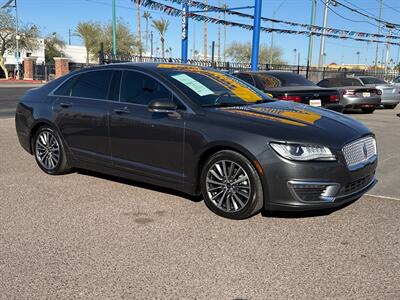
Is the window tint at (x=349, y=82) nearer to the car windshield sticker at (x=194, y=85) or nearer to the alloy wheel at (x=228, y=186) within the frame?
the car windshield sticker at (x=194, y=85)

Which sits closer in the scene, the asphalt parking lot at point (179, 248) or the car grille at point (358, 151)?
the asphalt parking lot at point (179, 248)

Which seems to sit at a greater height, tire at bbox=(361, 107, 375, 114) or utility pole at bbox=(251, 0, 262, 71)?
utility pole at bbox=(251, 0, 262, 71)

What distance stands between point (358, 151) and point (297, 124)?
0.70m

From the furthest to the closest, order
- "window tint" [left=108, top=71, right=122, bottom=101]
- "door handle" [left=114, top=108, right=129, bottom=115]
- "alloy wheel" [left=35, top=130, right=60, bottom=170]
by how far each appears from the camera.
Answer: "alloy wheel" [left=35, top=130, right=60, bottom=170]
"window tint" [left=108, top=71, right=122, bottom=101]
"door handle" [left=114, top=108, right=129, bottom=115]

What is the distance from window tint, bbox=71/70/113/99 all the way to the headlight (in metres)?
2.53

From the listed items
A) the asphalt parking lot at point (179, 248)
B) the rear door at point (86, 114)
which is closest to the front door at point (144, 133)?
the rear door at point (86, 114)

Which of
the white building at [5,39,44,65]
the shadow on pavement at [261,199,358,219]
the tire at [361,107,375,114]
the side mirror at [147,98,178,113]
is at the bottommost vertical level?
the shadow on pavement at [261,199,358,219]

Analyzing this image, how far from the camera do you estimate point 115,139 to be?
5191 mm

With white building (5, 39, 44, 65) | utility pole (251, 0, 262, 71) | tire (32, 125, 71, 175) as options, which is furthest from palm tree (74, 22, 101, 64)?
tire (32, 125, 71, 175)

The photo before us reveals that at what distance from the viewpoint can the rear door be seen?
17.6 ft

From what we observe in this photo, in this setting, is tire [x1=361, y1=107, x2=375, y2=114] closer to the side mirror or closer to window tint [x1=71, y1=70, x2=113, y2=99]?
window tint [x1=71, y1=70, x2=113, y2=99]

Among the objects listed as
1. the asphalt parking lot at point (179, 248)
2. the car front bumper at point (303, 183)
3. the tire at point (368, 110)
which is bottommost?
the asphalt parking lot at point (179, 248)

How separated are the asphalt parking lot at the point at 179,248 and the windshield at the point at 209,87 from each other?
1.22 m

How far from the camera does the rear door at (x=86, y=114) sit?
5352mm
